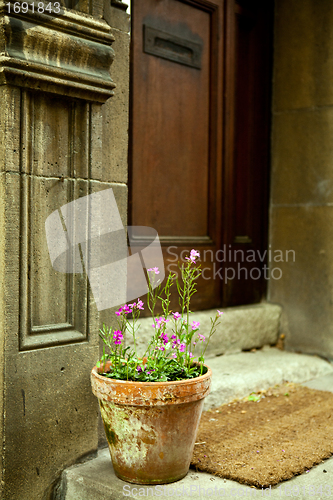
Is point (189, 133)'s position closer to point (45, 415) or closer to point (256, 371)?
point (256, 371)

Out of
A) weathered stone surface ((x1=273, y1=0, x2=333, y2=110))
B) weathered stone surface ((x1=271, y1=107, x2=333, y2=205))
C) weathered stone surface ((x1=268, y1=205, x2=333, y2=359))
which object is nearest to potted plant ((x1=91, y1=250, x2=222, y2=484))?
weathered stone surface ((x1=268, y1=205, x2=333, y2=359))

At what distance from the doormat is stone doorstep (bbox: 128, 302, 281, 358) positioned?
1.75 feet

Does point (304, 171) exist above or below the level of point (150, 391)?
above

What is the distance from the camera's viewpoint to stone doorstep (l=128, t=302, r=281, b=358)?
147 inches

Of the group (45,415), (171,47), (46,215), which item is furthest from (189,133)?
(45,415)

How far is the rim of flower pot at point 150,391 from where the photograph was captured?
2.04m

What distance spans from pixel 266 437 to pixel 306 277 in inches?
73.1

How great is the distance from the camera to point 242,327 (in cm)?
399

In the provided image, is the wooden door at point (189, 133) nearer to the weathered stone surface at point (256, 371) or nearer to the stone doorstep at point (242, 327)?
the stone doorstep at point (242, 327)

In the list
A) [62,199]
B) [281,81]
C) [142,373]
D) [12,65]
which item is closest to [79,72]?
[12,65]

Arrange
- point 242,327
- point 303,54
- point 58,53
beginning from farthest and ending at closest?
point 303,54 → point 242,327 → point 58,53

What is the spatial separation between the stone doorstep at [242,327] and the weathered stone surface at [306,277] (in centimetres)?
15

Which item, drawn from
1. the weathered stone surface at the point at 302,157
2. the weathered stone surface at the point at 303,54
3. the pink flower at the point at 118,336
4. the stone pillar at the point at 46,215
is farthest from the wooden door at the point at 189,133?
the pink flower at the point at 118,336

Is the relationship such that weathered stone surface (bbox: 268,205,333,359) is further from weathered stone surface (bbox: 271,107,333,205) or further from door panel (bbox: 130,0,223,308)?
door panel (bbox: 130,0,223,308)
